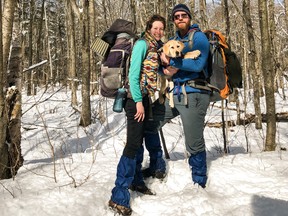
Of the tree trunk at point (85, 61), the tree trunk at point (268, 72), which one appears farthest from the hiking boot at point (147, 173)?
the tree trunk at point (85, 61)

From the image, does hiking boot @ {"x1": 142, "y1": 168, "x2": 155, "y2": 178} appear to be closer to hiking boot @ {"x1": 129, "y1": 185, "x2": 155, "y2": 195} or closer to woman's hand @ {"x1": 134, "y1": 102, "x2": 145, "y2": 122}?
hiking boot @ {"x1": 129, "y1": 185, "x2": 155, "y2": 195}

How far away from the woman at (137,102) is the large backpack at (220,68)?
44cm

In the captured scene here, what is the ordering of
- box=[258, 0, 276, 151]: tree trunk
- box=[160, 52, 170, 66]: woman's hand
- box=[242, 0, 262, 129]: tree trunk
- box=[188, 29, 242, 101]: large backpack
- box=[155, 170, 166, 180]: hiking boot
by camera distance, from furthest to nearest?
box=[242, 0, 262, 129]: tree trunk < box=[258, 0, 276, 151]: tree trunk < box=[155, 170, 166, 180]: hiking boot < box=[188, 29, 242, 101]: large backpack < box=[160, 52, 170, 66]: woman's hand

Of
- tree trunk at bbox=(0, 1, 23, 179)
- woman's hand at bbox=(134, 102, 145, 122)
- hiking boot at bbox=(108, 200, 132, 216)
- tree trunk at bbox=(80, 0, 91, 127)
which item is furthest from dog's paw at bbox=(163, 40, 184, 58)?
tree trunk at bbox=(80, 0, 91, 127)

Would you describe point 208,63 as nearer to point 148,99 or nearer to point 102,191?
point 148,99

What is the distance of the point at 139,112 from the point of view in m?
2.82

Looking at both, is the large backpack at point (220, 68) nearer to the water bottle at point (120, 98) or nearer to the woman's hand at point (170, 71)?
the woman's hand at point (170, 71)

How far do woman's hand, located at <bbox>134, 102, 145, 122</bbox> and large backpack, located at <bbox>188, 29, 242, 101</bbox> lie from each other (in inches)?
36.0

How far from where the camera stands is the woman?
2795 mm

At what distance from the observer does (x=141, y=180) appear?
10.9ft

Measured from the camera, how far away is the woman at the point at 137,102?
2795mm

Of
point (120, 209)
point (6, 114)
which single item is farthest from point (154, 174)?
point (6, 114)

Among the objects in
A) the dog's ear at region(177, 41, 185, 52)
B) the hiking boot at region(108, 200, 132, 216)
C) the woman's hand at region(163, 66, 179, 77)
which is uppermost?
the dog's ear at region(177, 41, 185, 52)

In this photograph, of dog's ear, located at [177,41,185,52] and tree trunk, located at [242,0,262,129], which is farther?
tree trunk, located at [242,0,262,129]
